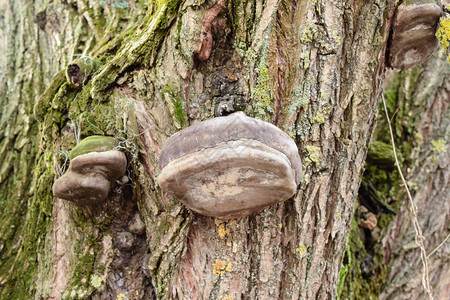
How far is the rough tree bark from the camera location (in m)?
1.56

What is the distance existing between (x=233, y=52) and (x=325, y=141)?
0.58 m

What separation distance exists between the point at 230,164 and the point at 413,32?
1158mm

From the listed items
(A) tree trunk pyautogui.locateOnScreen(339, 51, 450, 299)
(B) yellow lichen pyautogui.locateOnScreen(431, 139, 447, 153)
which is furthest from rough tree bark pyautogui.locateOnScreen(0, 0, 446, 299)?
(B) yellow lichen pyautogui.locateOnScreen(431, 139, 447, 153)

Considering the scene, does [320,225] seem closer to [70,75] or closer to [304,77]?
[304,77]

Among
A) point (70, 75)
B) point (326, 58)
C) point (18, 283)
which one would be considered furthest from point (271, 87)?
point (18, 283)

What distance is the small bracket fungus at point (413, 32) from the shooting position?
160 centimetres

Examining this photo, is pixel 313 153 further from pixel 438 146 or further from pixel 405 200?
pixel 438 146

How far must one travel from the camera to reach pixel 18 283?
6.89 feet

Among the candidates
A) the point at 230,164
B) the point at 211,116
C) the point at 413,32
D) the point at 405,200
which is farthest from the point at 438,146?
the point at 230,164

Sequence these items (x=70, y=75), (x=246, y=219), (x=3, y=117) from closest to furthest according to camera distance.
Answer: (x=246, y=219), (x=70, y=75), (x=3, y=117)

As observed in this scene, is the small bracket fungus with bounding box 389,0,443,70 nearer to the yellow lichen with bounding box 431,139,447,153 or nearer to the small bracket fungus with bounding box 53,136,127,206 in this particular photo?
the yellow lichen with bounding box 431,139,447,153

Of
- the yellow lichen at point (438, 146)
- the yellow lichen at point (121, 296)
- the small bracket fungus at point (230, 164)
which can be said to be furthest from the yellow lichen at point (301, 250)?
the yellow lichen at point (438, 146)

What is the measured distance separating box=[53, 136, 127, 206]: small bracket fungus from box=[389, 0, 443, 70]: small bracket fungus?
139 centimetres

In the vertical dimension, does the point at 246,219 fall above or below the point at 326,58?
below
